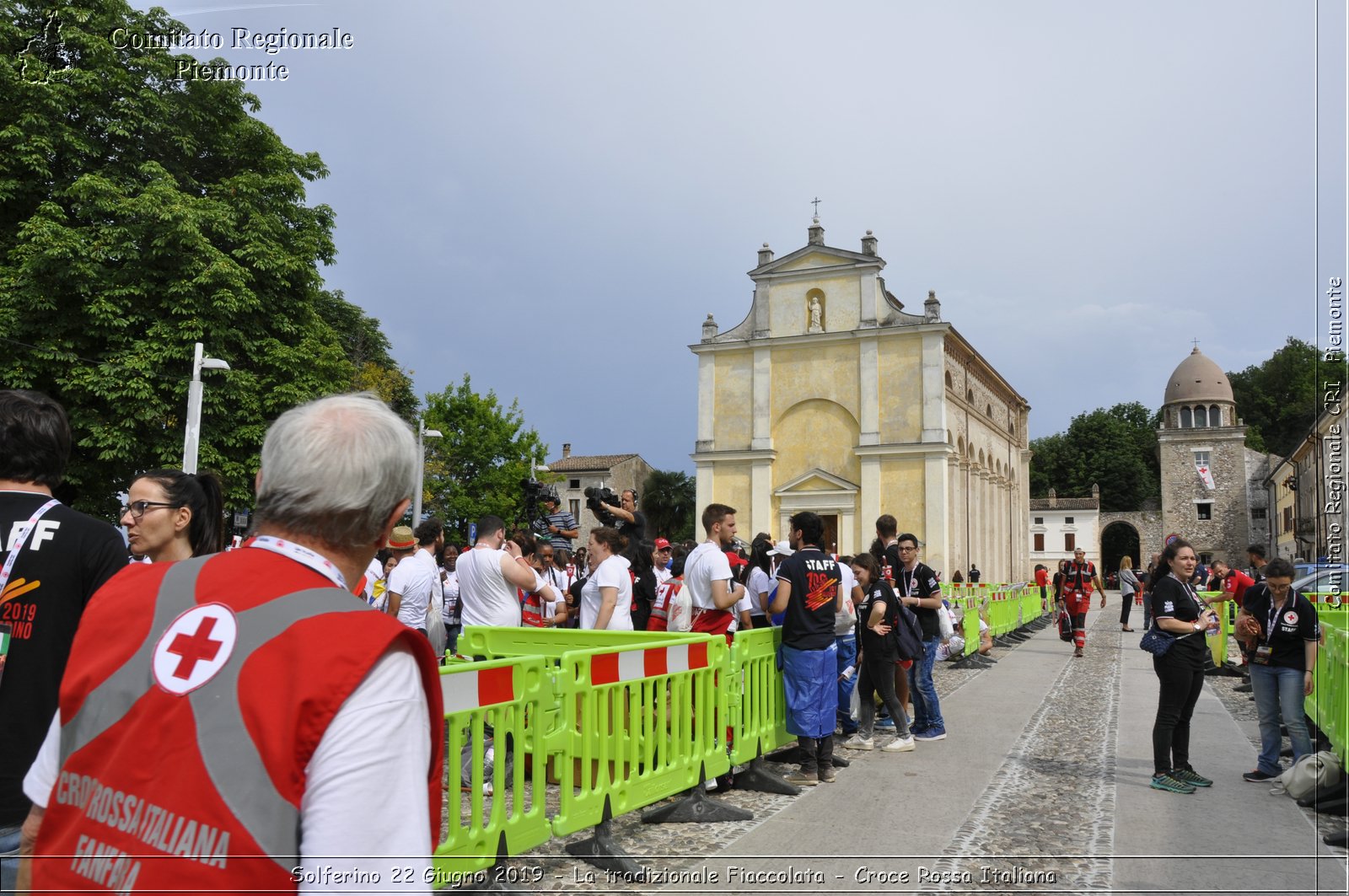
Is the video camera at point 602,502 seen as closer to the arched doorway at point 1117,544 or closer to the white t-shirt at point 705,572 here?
the white t-shirt at point 705,572

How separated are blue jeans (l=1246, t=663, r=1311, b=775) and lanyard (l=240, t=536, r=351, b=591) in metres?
8.08

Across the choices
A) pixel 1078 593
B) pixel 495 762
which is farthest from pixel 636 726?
pixel 1078 593

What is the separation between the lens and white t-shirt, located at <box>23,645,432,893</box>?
134 centimetres

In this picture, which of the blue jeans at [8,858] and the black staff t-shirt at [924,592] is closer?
the blue jeans at [8,858]

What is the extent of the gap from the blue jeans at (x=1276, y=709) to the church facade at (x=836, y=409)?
1179 inches

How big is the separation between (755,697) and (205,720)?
19.5 feet

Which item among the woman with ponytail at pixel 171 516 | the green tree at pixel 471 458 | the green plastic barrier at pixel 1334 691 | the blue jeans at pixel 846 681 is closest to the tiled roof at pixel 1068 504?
the green tree at pixel 471 458

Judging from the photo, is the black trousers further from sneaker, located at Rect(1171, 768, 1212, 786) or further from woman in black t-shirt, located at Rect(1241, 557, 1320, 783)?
woman in black t-shirt, located at Rect(1241, 557, 1320, 783)

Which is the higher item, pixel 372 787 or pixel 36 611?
pixel 36 611

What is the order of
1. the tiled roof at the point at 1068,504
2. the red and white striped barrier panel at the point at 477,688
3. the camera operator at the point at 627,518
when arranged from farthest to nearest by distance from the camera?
the tiled roof at the point at 1068,504 < the camera operator at the point at 627,518 < the red and white striped barrier panel at the point at 477,688

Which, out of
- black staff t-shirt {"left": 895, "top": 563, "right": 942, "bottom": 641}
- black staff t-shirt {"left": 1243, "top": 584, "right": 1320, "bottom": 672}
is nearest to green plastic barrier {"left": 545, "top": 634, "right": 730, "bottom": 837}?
black staff t-shirt {"left": 895, "top": 563, "right": 942, "bottom": 641}

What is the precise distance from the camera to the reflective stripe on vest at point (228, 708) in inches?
53.1

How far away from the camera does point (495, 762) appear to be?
4184 mm

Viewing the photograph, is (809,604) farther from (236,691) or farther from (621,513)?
(236,691)
